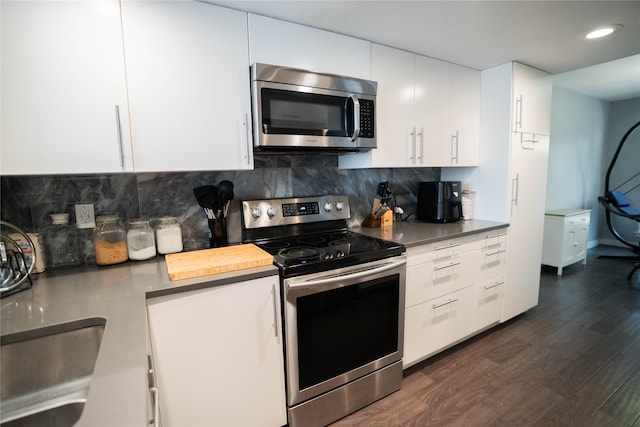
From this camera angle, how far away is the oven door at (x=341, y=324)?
1.42 meters

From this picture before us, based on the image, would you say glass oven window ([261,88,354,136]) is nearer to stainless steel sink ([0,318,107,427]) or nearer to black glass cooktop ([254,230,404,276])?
black glass cooktop ([254,230,404,276])

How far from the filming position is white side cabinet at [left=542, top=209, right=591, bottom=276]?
3680 millimetres

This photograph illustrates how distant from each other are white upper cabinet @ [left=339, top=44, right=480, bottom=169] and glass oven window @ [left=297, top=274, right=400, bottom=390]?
0.82 m

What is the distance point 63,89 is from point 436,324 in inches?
89.6

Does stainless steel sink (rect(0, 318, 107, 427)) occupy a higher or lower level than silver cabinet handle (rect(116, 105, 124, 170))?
lower

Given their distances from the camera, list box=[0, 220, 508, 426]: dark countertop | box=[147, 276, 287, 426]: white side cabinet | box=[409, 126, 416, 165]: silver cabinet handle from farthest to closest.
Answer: box=[409, 126, 416, 165]: silver cabinet handle, box=[147, 276, 287, 426]: white side cabinet, box=[0, 220, 508, 426]: dark countertop

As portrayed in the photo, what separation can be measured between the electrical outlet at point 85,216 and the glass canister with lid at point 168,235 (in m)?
0.28

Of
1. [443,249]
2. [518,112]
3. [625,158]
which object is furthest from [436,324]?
[625,158]

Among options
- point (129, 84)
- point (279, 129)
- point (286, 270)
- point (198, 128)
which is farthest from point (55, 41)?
point (286, 270)

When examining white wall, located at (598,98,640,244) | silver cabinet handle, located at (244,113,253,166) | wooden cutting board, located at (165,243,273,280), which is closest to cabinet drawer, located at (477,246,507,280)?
wooden cutting board, located at (165,243,273,280)

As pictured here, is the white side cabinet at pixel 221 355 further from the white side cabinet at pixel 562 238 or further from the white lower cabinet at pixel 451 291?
the white side cabinet at pixel 562 238

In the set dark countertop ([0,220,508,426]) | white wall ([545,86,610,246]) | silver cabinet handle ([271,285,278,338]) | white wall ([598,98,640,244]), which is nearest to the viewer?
dark countertop ([0,220,508,426])

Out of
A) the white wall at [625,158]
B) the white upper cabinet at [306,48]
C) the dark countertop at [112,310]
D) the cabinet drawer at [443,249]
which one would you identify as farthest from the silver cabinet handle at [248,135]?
the white wall at [625,158]

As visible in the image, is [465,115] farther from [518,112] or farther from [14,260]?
[14,260]
